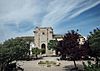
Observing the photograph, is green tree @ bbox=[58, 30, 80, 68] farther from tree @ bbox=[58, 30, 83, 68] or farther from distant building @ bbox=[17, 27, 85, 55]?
distant building @ bbox=[17, 27, 85, 55]

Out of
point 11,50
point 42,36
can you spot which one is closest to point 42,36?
point 42,36

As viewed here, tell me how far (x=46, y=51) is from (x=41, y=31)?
706cm

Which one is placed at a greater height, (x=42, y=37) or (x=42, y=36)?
(x=42, y=36)

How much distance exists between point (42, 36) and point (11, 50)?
46.3 meters

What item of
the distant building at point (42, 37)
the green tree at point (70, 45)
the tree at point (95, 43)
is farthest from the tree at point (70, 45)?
the distant building at point (42, 37)

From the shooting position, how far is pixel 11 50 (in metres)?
20.5

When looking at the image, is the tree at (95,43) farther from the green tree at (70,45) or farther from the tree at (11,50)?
the tree at (11,50)

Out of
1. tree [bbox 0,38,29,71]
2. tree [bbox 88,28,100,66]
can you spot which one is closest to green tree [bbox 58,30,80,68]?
tree [bbox 88,28,100,66]

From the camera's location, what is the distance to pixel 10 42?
22.3 m

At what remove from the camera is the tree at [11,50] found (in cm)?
1993

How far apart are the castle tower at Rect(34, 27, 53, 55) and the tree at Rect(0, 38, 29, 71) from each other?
42.8 metres

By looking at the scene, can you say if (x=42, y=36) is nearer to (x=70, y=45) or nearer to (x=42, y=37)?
(x=42, y=37)

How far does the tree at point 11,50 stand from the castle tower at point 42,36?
141 ft

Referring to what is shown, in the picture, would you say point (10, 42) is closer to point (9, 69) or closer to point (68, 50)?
point (9, 69)
